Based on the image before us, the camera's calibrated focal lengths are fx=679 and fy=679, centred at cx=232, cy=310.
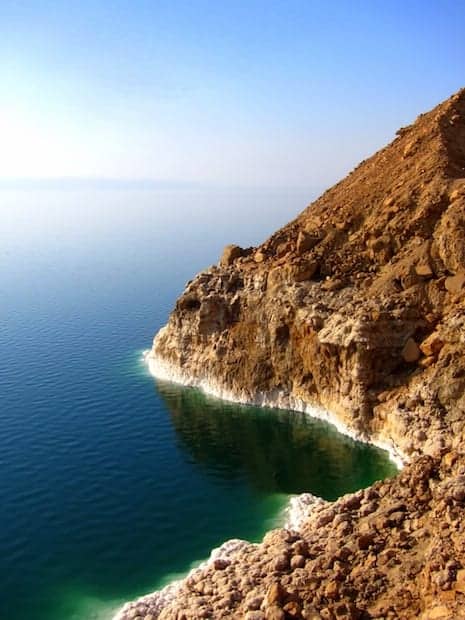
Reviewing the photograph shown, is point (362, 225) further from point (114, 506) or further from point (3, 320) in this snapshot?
point (3, 320)

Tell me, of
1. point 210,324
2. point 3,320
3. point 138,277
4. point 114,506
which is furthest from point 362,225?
point 138,277

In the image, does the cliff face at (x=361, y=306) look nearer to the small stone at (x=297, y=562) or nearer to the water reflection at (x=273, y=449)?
the water reflection at (x=273, y=449)

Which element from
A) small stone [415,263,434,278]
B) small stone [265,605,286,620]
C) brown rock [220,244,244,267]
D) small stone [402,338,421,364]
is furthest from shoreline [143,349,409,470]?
small stone [265,605,286,620]

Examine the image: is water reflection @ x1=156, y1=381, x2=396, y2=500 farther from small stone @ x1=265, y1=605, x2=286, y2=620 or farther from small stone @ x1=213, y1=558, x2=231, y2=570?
small stone @ x1=265, y1=605, x2=286, y2=620

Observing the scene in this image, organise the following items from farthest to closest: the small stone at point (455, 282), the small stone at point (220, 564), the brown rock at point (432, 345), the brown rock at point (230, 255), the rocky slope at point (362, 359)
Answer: the brown rock at point (230, 255) → the small stone at point (455, 282) → the brown rock at point (432, 345) → the small stone at point (220, 564) → the rocky slope at point (362, 359)

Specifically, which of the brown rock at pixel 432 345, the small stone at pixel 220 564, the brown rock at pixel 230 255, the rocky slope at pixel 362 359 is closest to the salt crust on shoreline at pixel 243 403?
the rocky slope at pixel 362 359
